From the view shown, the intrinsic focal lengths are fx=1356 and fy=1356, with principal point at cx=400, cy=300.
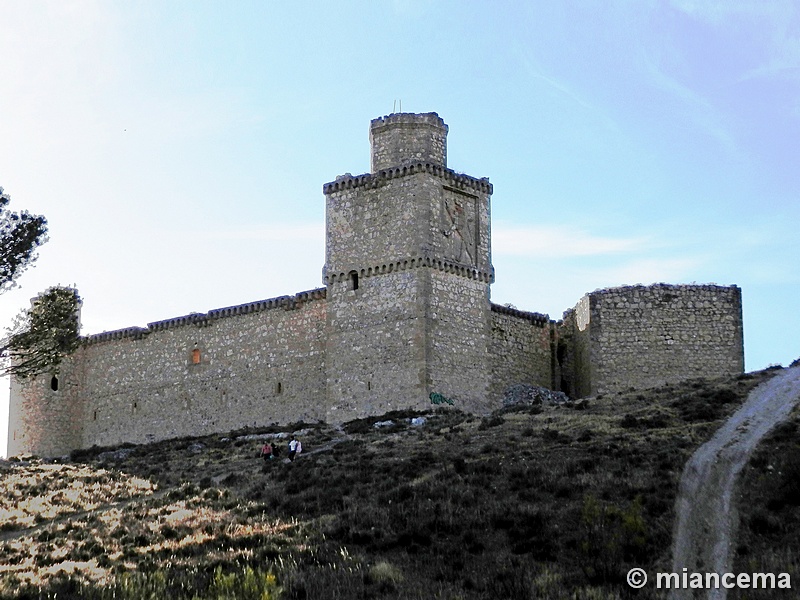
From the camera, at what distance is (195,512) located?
88.1 feet

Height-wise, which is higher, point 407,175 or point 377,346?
point 407,175

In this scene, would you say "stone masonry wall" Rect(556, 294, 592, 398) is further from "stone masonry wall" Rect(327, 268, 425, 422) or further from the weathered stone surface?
"stone masonry wall" Rect(327, 268, 425, 422)

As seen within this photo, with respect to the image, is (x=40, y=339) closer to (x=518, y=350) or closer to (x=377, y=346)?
(x=377, y=346)

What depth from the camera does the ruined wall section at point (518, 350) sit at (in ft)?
129

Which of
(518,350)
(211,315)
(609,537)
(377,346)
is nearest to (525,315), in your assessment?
(518,350)

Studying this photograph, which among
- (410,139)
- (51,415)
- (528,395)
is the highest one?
(410,139)

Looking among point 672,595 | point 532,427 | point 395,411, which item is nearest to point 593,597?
point 672,595

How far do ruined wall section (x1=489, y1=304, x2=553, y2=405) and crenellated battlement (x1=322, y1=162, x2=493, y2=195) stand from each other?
11.9ft

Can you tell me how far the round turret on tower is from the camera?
39344mm

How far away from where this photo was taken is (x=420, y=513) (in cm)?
2406

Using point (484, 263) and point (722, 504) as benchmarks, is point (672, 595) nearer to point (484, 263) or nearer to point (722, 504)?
point (722, 504)

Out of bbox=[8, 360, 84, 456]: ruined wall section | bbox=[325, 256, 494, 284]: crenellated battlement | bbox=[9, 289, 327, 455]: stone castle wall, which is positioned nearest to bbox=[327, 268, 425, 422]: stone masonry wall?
bbox=[325, 256, 494, 284]: crenellated battlement

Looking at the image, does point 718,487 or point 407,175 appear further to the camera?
point 407,175

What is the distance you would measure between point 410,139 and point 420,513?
17.6m
